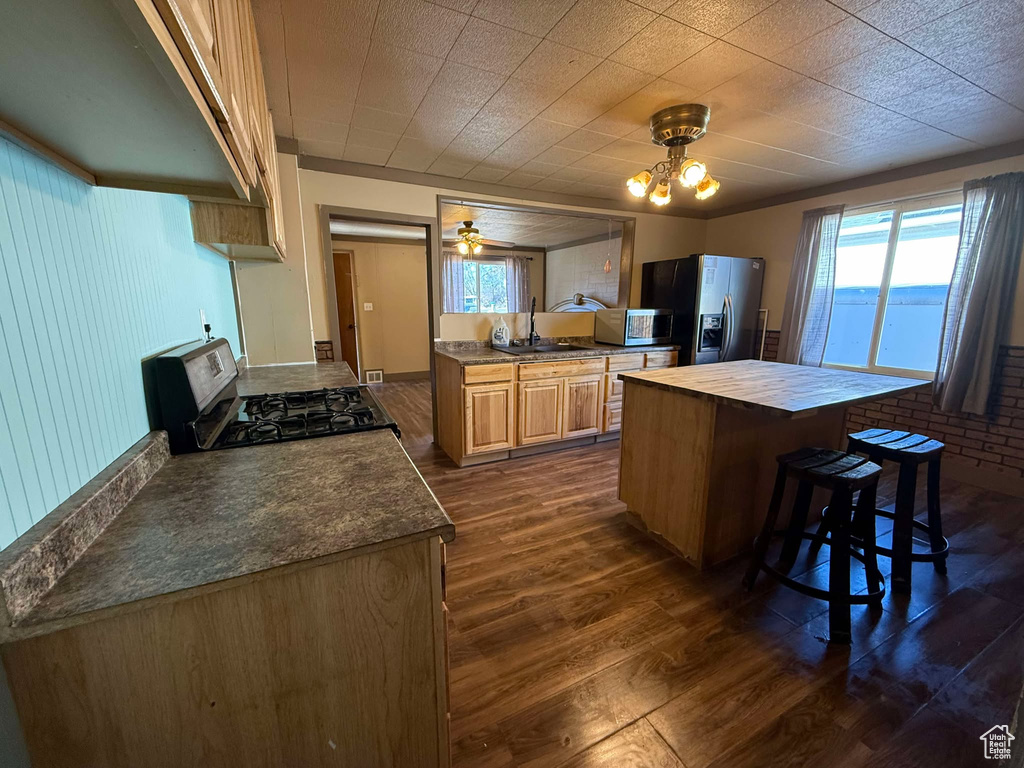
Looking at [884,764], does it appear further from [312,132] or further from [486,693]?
[312,132]

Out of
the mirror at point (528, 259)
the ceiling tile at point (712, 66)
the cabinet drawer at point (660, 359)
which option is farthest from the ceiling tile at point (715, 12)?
the cabinet drawer at point (660, 359)

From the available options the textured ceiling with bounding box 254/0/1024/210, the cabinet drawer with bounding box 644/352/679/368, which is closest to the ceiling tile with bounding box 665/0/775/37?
the textured ceiling with bounding box 254/0/1024/210

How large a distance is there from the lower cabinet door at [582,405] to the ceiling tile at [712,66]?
2106mm

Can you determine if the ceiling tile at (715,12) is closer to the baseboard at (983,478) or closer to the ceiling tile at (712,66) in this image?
the ceiling tile at (712,66)

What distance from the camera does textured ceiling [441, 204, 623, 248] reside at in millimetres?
4242

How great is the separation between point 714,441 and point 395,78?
2.29 m

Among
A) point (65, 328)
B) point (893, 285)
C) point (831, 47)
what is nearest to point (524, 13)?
point (831, 47)

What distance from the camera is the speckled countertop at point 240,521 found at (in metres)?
0.64

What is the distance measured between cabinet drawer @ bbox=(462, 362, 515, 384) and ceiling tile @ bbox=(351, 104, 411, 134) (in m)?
1.59

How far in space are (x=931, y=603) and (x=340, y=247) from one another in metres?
6.87

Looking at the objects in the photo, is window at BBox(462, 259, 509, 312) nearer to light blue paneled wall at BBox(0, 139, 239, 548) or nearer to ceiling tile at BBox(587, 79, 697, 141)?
ceiling tile at BBox(587, 79, 697, 141)

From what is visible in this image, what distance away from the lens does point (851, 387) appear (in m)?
1.93

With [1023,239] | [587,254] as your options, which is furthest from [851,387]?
[587,254]

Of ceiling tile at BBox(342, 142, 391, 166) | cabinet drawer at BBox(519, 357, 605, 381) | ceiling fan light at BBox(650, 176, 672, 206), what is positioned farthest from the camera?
cabinet drawer at BBox(519, 357, 605, 381)
